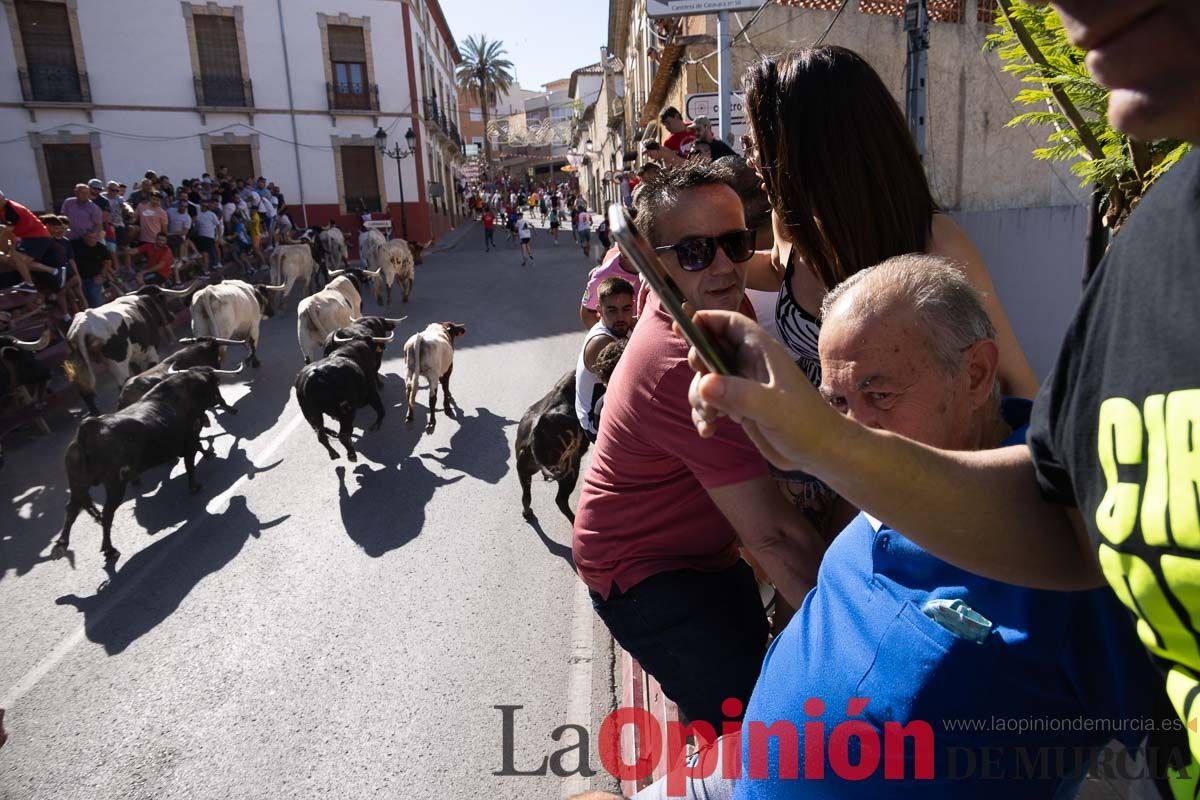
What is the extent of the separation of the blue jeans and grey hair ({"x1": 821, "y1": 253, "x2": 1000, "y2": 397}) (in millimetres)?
1036

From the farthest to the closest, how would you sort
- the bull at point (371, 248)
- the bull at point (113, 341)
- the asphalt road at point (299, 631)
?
the bull at point (371, 248), the bull at point (113, 341), the asphalt road at point (299, 631)

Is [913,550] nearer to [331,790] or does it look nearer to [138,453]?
[331,790]

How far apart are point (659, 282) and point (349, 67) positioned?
31.6 m

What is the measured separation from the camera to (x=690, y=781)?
188 cm

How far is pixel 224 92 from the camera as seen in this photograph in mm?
26297

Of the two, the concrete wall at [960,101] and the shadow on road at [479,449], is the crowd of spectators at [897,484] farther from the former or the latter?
the concrete wall at [960,101]

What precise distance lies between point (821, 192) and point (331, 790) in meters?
3.09

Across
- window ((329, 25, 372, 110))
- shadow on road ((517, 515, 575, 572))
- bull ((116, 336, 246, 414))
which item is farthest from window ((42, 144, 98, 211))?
shadow on road ((517, 515, 575, 572))

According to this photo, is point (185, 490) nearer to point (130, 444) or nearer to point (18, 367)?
point (130, 444)

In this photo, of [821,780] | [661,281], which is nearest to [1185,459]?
[661,281]

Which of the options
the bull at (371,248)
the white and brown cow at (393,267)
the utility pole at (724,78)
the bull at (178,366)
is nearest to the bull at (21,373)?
the bull at (178,366)

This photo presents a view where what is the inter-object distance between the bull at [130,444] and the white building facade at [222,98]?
2227 cm

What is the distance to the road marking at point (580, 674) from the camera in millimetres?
3188

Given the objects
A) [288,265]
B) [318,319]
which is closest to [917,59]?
[318,319]
